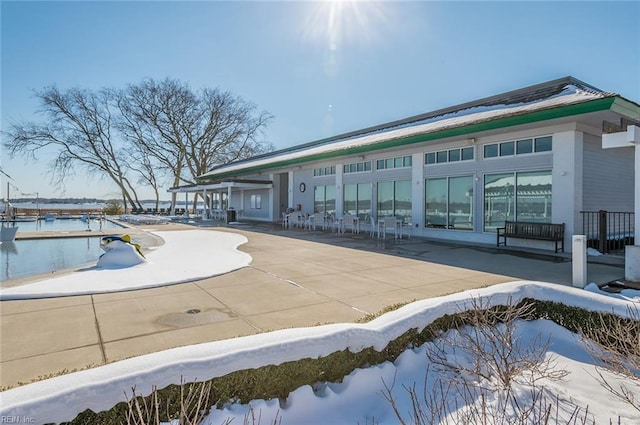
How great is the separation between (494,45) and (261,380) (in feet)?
40.3

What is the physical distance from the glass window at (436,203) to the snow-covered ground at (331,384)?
8586 millimetres

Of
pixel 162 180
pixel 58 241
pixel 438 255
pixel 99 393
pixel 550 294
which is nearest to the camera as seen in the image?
pixel 99 393

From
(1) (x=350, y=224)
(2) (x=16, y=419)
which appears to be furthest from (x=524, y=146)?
(2) (x=16, y=419)

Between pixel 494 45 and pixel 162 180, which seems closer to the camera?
pixel 494 45

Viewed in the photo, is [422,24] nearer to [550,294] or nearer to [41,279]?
[550,294]

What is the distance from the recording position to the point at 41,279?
20.2 feet

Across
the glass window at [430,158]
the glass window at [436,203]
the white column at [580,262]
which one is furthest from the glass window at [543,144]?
the white column at [580,262]

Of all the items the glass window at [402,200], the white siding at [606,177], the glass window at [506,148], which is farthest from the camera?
the glass window at [402,200]

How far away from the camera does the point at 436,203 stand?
43.4 feet

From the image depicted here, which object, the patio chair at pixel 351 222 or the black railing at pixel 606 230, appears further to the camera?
the patio chair at pixel 351 222

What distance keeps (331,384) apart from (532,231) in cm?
950

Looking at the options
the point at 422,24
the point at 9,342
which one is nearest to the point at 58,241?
the point at 9,342

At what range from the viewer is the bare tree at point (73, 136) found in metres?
32.7

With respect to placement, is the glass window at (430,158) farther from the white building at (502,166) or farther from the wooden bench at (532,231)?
the wooden bench at (532,231)
